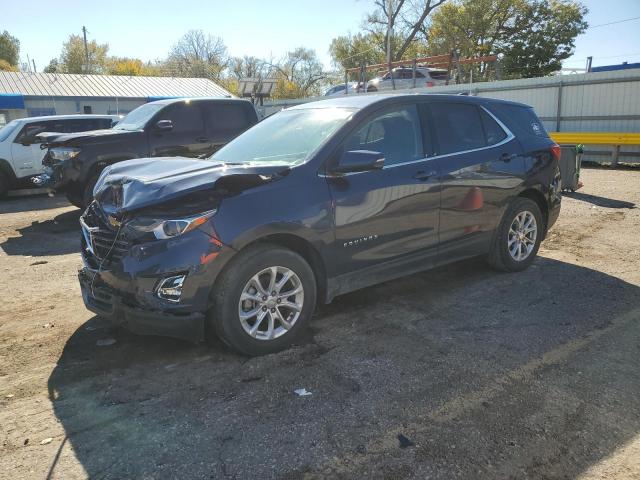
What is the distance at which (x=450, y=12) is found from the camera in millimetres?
38844

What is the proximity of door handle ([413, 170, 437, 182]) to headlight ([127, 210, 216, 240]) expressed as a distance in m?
1.91

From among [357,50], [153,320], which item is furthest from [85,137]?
[357,50]

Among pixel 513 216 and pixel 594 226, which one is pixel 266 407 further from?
pixel 594 226

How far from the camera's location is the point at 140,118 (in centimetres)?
920

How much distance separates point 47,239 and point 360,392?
20.8 feet

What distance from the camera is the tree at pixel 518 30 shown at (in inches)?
1435

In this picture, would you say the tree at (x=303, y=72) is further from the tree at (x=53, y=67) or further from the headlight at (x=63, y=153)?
the headlight at (x=63, y=153)

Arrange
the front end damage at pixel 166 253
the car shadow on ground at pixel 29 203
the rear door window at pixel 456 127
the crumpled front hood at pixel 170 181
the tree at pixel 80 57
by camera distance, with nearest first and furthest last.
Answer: the front end damage at pixel 166 253 < the crumpled front hood at pixel 170 181 < the rear door window at pixel 456 127 < the car shadow on ground at pixel 29 203 < the tree at pixel 80 57

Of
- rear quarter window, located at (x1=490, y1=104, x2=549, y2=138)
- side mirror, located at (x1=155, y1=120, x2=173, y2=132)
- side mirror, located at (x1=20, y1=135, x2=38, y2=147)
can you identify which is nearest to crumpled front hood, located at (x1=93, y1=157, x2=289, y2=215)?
rear quarter window, located at (x1=490, y1=104, x2=549, y2=138)

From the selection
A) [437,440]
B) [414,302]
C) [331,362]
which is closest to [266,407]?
[331,362]

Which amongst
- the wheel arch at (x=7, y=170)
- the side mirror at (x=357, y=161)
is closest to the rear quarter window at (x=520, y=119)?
the side mirror at (x=357, y=161)

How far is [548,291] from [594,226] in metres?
3.29

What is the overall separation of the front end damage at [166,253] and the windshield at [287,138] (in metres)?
0.63

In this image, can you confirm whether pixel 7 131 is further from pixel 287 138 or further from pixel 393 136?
pixel 393 136
